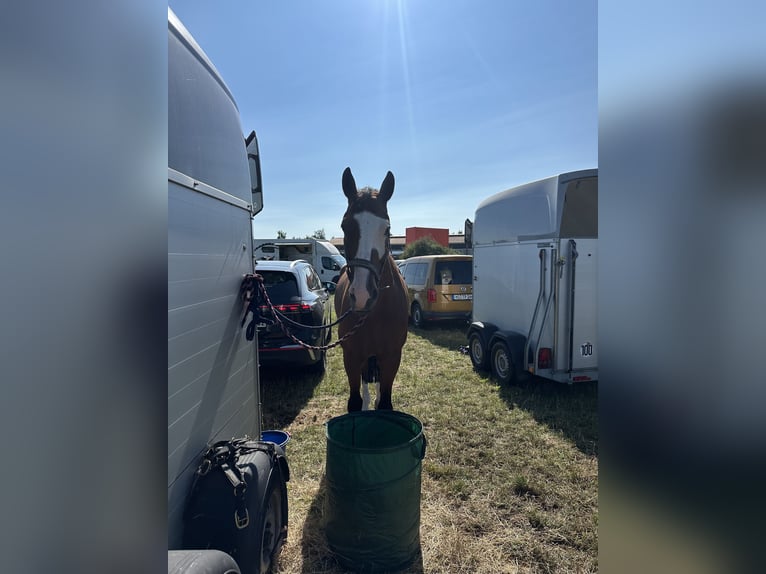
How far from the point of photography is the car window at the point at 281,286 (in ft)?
19.1

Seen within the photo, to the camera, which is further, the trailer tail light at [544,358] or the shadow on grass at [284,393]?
the trailer tail light at [544,358]

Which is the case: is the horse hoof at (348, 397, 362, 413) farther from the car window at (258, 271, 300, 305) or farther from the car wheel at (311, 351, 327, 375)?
the car wheel at (311, 351, 327, 375)

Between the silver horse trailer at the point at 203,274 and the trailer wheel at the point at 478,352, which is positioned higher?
the silver horse trailer at the point at 203,274

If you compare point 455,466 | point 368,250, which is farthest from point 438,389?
point 368,250

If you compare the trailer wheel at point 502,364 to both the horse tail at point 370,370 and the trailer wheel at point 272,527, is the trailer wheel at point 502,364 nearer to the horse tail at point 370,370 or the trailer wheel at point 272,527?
the horse tail at point 370,370

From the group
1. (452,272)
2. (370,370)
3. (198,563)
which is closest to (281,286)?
(370,370)

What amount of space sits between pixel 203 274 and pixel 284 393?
162 inches

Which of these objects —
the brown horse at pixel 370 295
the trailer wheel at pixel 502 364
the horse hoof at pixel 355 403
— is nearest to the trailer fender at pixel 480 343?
the trailer wheel at pixel 502 364

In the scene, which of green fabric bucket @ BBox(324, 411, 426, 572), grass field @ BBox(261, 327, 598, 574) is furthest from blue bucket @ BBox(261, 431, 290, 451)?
green fabric bucket @ BBox(324, 411, 426, 572)

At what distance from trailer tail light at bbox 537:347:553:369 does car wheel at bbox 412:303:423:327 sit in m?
5.79

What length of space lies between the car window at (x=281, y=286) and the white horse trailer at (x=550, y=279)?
3.35 metres
